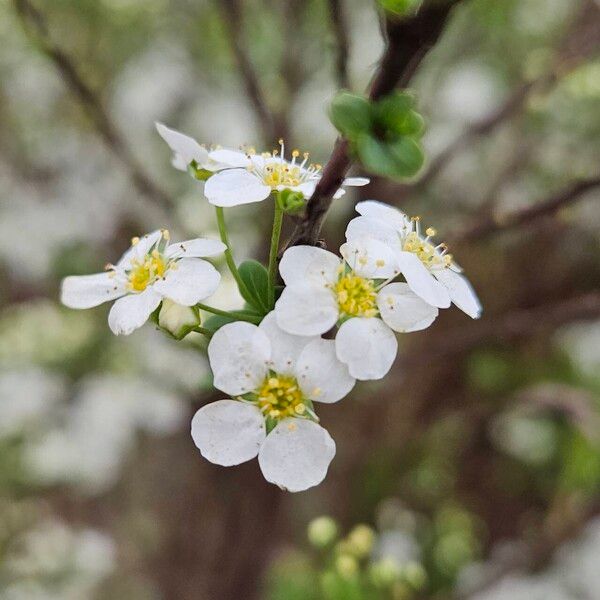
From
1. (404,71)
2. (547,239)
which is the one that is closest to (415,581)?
(404,71)

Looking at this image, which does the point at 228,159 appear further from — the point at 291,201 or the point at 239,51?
the point at 239,51

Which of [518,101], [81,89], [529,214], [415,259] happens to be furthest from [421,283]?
[518,101]

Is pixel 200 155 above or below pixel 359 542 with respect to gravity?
above

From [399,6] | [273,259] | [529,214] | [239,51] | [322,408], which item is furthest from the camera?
[322,408]

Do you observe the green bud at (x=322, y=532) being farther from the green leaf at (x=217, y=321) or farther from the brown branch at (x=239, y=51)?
the brown branch at (x=239, y=51)

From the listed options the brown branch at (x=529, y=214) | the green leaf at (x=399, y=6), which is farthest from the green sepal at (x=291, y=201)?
the brown branch at (x=529, y=214)

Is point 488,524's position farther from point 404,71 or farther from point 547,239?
point 404,71

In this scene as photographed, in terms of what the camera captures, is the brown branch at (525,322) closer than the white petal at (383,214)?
No

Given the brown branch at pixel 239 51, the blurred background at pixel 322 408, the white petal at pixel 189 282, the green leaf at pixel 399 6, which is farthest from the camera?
the blurred background at pixel 322 408
